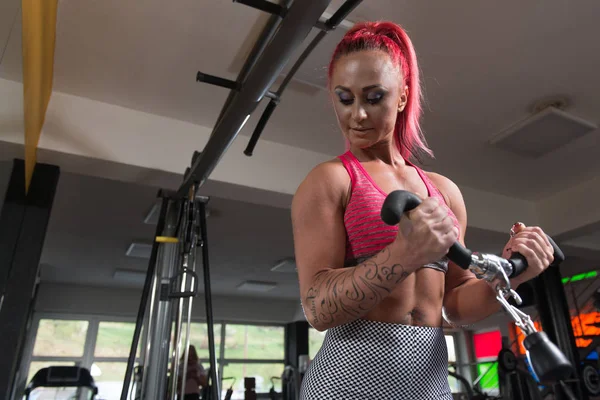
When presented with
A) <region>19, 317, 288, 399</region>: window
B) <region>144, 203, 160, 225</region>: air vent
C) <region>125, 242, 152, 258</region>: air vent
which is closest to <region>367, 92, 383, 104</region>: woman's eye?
<region>144, 203, 160, 225</region>: air vent

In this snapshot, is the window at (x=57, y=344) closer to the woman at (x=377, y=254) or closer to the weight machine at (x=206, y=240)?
the weight machine at (x=206, y=240)

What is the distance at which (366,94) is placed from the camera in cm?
85

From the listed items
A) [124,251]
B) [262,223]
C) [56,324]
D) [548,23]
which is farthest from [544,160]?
[56,324]

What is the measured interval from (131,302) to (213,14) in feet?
25.8

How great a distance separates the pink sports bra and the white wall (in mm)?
8364

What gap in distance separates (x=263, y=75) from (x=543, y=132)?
9.48 feet

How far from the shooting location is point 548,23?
271cm

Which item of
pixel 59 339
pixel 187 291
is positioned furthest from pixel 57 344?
pixel 187 291

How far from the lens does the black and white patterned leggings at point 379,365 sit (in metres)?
0.71

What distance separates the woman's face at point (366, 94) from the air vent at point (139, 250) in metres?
6.05

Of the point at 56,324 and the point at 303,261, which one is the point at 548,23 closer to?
the point at 303,261

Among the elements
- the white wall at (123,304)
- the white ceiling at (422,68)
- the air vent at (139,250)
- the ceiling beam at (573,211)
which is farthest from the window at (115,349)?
the white ceiling at (422,68)

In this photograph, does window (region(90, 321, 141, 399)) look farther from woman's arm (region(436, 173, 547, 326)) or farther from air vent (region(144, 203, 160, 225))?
woman's arm (region(436, 173, 547, 326))

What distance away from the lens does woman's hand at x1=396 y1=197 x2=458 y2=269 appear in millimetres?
599
